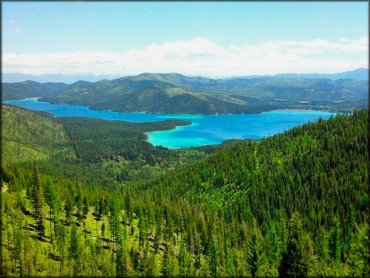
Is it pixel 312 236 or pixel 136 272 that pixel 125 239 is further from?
pixel 312 236

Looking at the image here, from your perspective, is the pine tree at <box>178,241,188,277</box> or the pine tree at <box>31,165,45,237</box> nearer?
the pine tree at <box>178,241,188,277</box>

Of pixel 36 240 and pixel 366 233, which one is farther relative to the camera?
pixel 36 240

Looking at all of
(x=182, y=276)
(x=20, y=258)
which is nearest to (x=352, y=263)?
(x=182, y=276)

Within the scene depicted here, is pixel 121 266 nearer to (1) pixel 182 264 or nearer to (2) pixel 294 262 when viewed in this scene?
(1) pixel 182 264

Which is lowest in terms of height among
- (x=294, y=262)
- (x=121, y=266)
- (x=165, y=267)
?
(x=165, y=267)

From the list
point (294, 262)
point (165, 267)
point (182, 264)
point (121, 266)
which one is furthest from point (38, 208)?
point (294, 262)

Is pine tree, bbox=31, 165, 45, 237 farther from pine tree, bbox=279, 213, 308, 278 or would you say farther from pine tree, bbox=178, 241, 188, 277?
pine tree, bbox=279, 213, 308, 278

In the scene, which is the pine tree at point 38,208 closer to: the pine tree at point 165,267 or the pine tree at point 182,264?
the pine tree at point 165,267

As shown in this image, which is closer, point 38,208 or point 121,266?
point 121,266

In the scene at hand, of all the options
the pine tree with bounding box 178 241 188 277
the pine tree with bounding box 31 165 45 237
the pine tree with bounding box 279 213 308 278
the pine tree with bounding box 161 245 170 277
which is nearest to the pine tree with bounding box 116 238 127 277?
the pine tree with bounding box 161 245 170 277

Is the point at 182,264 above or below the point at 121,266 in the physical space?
below

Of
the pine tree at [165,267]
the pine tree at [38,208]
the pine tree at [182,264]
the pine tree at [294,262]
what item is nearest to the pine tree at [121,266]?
Result: the pine tree at [165,267]
